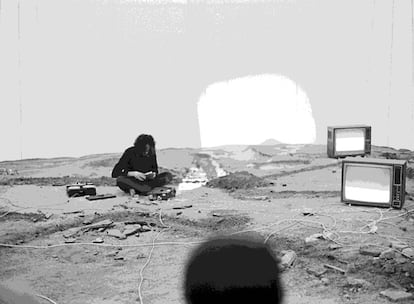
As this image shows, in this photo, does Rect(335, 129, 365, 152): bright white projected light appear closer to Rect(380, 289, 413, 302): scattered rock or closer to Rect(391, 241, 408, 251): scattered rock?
Rect(391, 241, 408, 251): scattered rock

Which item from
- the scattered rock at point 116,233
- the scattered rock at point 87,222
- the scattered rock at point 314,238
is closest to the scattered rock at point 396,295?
the scattered rock at point 314,238

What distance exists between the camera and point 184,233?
13.4ft

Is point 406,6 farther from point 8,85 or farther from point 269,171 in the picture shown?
point 8,85

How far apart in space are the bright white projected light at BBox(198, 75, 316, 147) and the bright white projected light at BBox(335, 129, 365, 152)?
1762 millimetres

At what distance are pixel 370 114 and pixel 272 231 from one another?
16.2 feet

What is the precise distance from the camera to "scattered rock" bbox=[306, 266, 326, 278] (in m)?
3.18

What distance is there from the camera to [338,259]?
11.0ft

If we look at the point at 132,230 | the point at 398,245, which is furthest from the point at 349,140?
the point at 132,230

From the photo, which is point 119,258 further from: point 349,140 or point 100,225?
point 349,140

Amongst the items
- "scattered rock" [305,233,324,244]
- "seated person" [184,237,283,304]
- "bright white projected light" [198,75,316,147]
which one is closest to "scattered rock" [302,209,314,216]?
"scattered rock" [305,233,324,244]

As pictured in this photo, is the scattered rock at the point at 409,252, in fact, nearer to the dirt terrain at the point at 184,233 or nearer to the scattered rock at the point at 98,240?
the dirt terrain at the point at 184,233

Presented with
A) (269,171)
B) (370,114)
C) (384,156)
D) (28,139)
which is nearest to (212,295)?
(269,171)

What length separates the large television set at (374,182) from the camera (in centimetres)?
455

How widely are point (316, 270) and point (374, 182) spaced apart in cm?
169
